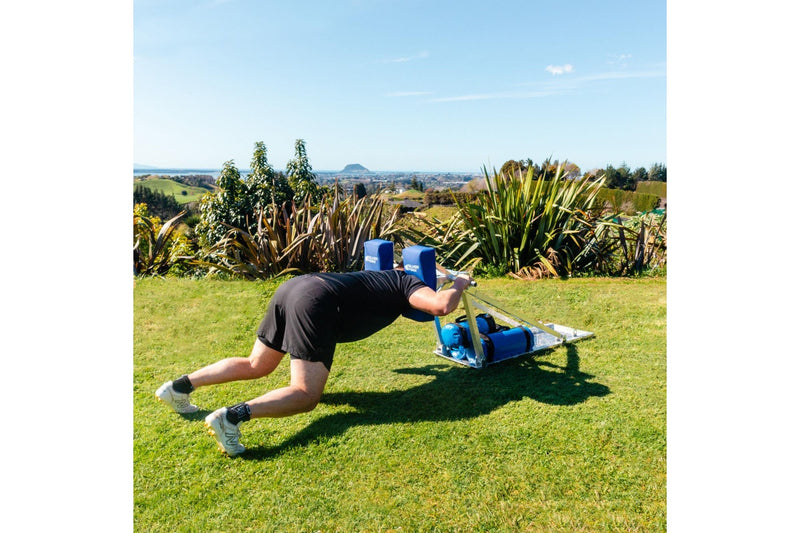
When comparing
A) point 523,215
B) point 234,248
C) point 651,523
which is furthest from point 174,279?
point 651,523

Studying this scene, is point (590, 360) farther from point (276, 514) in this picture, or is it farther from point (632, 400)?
point (276, 514)

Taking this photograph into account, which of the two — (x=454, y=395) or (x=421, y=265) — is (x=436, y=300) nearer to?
(x=421, y=265)

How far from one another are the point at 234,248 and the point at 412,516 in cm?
542

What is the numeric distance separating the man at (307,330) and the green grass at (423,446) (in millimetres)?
188

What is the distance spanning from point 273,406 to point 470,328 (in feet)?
4.95

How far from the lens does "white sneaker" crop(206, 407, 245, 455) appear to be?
2744 mm

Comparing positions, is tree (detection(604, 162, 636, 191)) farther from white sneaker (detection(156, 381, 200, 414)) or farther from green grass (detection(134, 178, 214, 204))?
white sneaker (detection(156, 381, 200, 414))

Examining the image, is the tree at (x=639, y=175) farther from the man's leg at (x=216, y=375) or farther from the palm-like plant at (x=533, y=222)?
the man's leg at (x=216, y=375)

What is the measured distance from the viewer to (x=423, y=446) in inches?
112

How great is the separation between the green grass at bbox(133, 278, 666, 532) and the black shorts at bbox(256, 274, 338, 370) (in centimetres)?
44

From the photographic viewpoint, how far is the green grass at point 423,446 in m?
2.32

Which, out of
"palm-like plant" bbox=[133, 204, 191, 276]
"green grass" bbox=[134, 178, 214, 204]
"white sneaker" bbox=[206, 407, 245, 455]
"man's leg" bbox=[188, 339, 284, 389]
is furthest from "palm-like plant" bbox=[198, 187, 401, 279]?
"green grass" bbox=[134, 178, 214, 204]

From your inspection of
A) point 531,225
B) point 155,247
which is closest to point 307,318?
point 531,225

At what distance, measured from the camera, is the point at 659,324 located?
479 centimetres
